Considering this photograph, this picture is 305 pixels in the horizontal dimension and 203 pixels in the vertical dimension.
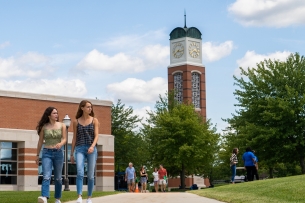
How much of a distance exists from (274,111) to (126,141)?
19.8 m

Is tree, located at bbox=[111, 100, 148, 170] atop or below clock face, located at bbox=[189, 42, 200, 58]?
below

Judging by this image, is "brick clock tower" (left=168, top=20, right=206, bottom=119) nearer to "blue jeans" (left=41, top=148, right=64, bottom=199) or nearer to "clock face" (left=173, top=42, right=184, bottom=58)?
"clock face" (left=173, top=42, right=184, bottom=58)

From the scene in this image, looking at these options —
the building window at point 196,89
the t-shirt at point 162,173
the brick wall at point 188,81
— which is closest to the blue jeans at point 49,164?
the t-shirt at point 162,173

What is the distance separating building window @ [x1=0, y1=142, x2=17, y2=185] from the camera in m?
40.5

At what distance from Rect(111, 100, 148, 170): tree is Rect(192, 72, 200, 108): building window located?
3717cm

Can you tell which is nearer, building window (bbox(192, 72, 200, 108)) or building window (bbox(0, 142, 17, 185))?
building window (bbox(0, 142, 17, 185))

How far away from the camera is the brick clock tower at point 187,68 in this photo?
94.7 meters

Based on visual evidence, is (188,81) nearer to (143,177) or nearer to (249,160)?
(143,177)

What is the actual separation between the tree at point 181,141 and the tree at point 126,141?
58.6 inches

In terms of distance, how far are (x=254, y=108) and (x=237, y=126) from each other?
2.65 metres

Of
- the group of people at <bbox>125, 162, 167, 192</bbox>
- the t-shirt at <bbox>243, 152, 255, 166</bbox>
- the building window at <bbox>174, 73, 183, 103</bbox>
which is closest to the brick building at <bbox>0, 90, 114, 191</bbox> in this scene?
the group of people at <bbox>125, 162, 167, 192</bbox>

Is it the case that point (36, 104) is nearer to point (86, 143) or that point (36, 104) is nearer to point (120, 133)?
point (120, 133)

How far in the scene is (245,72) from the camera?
43.6 meters

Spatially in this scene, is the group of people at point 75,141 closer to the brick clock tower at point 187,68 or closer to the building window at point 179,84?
the brick clock tower at point 187,68
